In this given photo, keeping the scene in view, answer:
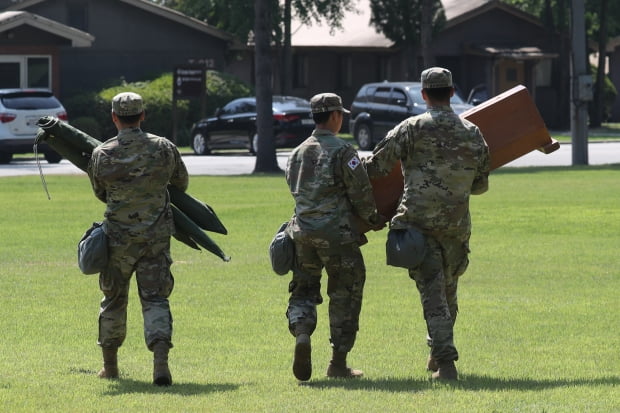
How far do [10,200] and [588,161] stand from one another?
14.5 metres

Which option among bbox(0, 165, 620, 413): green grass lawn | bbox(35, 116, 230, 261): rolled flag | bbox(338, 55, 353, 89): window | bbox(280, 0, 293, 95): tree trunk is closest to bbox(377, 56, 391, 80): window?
bbox(338, 55, 353, 89): window

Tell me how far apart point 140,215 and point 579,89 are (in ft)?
79.4

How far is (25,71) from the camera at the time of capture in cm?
4641

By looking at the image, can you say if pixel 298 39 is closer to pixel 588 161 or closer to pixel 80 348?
pixel 588 161

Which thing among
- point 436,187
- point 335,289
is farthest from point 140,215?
point 436,187

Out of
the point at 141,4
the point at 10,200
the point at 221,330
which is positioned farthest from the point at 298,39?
the point at 221,330

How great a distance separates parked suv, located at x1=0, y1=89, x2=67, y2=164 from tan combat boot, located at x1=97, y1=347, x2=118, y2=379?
26.1 metres

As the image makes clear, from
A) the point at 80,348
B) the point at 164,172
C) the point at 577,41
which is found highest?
the point at 577,41

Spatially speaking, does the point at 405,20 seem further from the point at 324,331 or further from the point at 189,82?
the point at 324,331

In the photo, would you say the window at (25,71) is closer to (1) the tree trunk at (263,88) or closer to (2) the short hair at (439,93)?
(1) the tree trunk at (263,88)

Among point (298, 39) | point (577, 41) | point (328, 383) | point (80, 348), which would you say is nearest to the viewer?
point (328, 383)

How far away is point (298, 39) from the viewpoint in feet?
190

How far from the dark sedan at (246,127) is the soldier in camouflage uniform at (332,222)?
104 ft

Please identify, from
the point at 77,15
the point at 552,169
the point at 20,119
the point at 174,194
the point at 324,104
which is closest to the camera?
the point at 324,104
